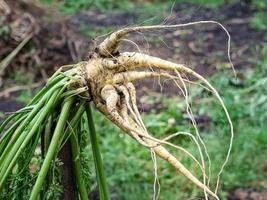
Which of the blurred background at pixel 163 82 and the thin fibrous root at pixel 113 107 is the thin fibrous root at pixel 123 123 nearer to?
the thin fibrous root at pixel 113 107

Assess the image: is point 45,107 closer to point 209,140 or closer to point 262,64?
point 209,140

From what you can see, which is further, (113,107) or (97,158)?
(97,158)

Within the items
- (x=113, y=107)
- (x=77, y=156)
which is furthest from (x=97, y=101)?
(x=77, y=156)

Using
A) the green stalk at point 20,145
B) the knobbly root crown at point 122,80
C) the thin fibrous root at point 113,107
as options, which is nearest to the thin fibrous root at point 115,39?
the knobbly root crown at point 122,80

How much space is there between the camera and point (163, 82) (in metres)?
2.18

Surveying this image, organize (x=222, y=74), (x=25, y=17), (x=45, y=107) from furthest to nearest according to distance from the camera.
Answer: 1. (x=25, y=17)
2. (x=222, y=74)
3. (x=45, y=107)

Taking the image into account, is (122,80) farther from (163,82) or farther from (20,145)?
(20,145)

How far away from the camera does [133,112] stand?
2.10 metres

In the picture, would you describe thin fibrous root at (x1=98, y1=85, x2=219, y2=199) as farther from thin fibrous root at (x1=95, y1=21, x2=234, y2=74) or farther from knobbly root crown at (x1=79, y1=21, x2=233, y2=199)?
thin fibrous root at (x1=95, y1=21, x2=234, y2=74)

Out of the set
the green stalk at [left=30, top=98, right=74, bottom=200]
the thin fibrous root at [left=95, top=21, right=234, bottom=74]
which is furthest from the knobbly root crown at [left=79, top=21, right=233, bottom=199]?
the green stalk at [left=30, top=98, right=74, bottom=200]

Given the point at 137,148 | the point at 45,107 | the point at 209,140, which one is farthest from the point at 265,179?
the point at 45,107

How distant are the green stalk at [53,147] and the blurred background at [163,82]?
11 centimetres

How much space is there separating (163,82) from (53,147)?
1.60ft

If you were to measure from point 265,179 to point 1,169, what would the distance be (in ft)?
6.83
